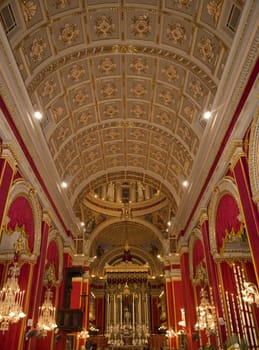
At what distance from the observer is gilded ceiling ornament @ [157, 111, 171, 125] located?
42.4 ft

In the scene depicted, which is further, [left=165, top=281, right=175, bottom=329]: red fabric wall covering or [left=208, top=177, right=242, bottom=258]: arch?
[left=165, top=281, right=175, bottom=329]: red fabric wall covering

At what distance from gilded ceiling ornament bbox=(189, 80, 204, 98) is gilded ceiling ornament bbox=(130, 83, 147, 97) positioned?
205 cm

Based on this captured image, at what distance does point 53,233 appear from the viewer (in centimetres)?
1350

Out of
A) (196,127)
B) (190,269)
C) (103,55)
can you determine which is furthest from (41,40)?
(190,269)

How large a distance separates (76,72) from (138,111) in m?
3.53

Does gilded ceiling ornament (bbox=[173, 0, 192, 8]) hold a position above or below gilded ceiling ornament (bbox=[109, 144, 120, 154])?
below

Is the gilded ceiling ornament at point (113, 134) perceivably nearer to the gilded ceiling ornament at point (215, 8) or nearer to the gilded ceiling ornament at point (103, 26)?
the gilded ceiling ornament at point (103, 26)

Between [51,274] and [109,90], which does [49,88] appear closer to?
[109,90]

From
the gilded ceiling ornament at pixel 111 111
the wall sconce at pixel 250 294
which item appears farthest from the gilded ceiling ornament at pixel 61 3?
the wall sconce at pixel 250 294

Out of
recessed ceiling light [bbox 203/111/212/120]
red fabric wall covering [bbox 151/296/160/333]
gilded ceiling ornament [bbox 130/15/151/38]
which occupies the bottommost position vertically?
red fabric wall covering [bbox 151/296/160/333]

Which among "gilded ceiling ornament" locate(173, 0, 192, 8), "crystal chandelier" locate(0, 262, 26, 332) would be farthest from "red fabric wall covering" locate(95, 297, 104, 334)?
"gilded ceiling ornament" locate(173, 0, 192, 8)

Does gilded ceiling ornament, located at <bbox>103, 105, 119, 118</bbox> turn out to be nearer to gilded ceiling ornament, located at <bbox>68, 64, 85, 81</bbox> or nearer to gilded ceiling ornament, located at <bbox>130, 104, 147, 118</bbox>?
gilded ceiling ornament, located at <bbox>130, 104, 147, 118</bbox>

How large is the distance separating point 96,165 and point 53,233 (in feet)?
15.8

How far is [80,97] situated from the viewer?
12000 millimetres
